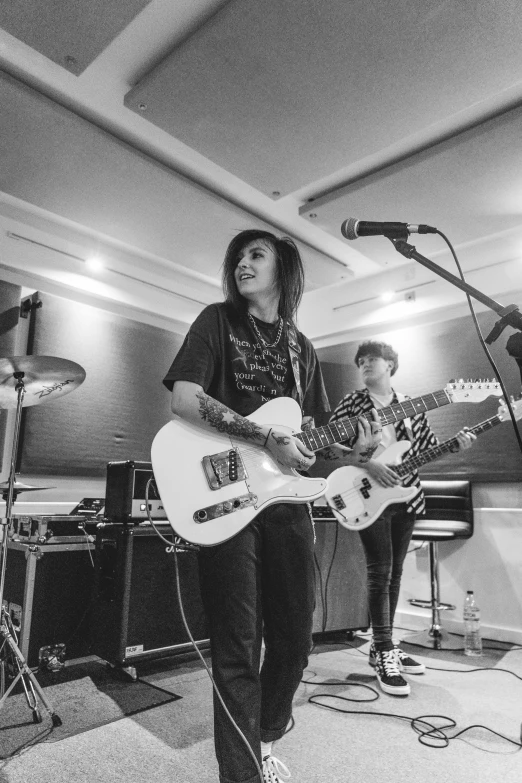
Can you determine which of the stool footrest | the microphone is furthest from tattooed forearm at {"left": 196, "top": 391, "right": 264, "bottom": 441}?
the stool footrest

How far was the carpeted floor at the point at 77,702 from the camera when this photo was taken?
6.43 feet

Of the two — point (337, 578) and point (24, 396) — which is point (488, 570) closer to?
point (337, 578)

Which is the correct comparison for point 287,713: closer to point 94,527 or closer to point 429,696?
point 429,696

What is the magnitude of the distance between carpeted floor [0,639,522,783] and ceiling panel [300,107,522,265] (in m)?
2.81

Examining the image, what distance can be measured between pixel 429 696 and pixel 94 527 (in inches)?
75.7

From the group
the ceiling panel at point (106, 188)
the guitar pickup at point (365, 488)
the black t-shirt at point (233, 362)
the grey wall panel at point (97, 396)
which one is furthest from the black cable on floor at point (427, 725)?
the ceiling panel at point (106, 188)

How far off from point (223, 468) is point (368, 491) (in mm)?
1523

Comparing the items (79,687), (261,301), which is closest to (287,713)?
(261,301)

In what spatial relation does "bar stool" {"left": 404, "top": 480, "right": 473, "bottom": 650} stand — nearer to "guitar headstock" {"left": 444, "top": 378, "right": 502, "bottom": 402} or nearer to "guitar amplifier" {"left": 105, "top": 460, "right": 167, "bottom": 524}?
"guitar headstock" {"left": 444, "top": 378, "right": 502, "bottom": 402}

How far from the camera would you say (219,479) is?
4.80ft

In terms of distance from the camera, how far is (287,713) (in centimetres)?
147

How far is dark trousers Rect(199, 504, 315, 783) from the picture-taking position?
1256 mm

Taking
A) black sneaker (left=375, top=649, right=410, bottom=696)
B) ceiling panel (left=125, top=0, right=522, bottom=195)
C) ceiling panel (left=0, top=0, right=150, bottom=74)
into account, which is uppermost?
ceiling panel (left=0, top=0, right=150, bottom=74)

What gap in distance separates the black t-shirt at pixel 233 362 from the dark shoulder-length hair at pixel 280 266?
15cm
